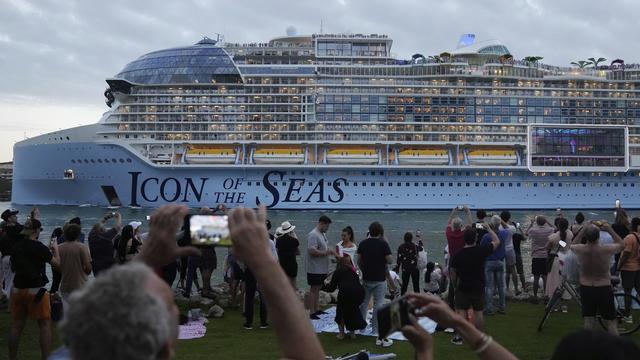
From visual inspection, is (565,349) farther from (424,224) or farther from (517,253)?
(424,224)

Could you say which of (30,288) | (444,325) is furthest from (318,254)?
(444,325)

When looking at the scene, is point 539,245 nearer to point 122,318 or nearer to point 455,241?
point 455,241

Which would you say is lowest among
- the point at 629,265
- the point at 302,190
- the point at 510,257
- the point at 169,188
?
the point at 510,257

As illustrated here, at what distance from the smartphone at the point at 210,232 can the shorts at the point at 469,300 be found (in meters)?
5.02

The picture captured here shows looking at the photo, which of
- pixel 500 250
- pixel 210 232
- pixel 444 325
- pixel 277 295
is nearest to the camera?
pixel 277 295

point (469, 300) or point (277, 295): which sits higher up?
point (277, 295)

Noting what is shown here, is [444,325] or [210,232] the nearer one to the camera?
[444,325]

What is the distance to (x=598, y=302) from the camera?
6.27m

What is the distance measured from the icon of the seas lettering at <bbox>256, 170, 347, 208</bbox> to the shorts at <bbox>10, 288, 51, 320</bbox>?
3642cm

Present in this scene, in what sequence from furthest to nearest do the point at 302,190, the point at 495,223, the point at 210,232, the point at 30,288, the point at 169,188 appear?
1. the point at 302,190
2. the point at 169,188
3. the point at 495,223
4. the point at 30,288
5. the point at 210,232

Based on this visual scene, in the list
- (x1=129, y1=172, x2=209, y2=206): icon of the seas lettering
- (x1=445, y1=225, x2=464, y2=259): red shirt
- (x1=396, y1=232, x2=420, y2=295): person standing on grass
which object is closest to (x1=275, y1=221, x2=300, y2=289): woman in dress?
(x1=396, y1=232, x2=420, y2=295): person standing on grass

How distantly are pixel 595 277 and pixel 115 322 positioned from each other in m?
6.04

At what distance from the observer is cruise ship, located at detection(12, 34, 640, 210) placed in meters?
43.0

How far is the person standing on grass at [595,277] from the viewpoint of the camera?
20.4ft
